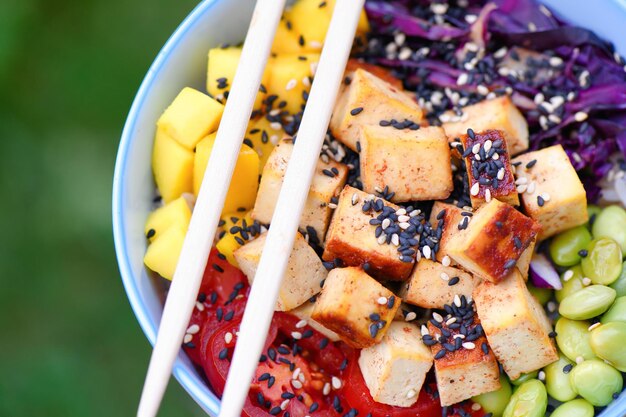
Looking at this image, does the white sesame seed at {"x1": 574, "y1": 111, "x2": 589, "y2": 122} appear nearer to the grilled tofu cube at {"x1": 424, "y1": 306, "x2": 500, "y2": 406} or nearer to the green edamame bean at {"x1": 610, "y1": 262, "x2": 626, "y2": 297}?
the green edamame bean at {"x1": 610, "y1": 262, "x2": 626, "y2": 297}

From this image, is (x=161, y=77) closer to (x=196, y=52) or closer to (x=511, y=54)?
(x=196, y=52)

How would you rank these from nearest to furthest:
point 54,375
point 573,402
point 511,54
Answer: point 573,402 → point 511,54 → point 54,375

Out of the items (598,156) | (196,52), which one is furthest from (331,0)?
(598,156)

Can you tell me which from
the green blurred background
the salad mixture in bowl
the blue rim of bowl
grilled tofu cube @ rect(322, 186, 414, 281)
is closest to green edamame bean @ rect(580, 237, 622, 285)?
the salad mixture in bowl

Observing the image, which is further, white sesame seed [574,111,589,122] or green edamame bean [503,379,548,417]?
white sesame seed [574,111,589,122]

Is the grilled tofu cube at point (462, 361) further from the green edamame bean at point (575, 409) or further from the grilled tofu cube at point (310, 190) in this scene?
the grilled tofu cube at point (310, 190)
